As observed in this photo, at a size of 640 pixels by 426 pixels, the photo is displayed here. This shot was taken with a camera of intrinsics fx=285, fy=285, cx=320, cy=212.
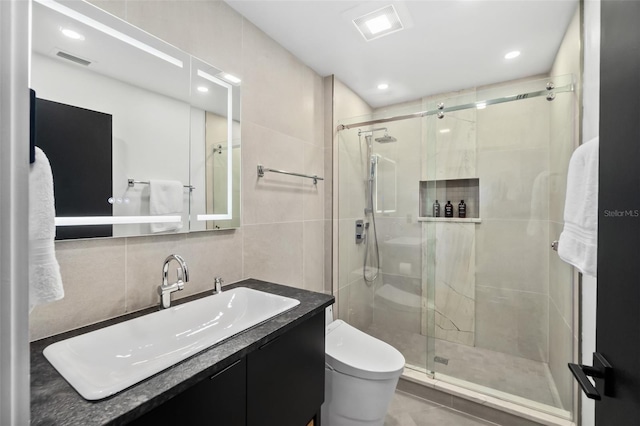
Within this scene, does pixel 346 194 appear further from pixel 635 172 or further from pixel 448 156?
pixel 635 172

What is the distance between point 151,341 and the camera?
3.51 feet

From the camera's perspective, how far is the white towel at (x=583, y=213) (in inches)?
38.8

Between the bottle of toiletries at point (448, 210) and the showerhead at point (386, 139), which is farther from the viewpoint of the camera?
the bottle of toiletries at point (448, 210)

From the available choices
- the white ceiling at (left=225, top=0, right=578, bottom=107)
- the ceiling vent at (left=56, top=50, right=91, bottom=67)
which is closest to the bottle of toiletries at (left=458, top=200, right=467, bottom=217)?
the white ceiling at (left=225, top=0, right=578, bottom=107)

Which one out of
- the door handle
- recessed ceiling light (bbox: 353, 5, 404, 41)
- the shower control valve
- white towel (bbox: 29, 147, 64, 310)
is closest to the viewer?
white towel (bbox: 29, 147, 64, 310)

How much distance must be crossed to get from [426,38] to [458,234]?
157 cm

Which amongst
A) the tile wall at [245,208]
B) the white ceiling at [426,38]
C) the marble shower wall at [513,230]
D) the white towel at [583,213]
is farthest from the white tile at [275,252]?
the marble shower wall at [513,230]

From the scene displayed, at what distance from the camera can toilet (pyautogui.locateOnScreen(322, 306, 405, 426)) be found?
149 cm

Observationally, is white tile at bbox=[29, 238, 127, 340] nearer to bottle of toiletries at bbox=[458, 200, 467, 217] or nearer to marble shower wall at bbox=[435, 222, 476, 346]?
marble shower wall at bbox=[435, 222, 476, 346]

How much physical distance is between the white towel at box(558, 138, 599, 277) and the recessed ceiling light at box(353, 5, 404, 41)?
120cm

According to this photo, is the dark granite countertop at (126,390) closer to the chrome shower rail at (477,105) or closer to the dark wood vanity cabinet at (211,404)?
the dark wood vanity cabinet at (211,404)

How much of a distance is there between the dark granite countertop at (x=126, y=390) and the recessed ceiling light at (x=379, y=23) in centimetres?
173

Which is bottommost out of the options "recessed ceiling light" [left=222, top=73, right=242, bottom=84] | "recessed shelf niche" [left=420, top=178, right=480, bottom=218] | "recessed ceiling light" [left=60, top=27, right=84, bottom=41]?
"recessed shelf niche" [left=420, top=178, right=480, bottom=218]

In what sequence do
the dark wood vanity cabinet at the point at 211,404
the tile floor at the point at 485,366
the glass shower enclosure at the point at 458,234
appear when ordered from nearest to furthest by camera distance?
the dark wood vanity cabinet at the point at 211,404, the tile floor at the point at 485,366, the glass shower enclosure at the point at 458,234
